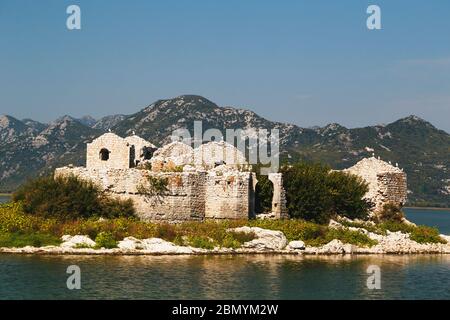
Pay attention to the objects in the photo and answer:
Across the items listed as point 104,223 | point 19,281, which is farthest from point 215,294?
point 104,223

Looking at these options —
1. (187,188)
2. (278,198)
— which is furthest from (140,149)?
(278,198)

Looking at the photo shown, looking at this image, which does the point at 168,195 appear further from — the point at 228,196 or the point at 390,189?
the point at 390,189

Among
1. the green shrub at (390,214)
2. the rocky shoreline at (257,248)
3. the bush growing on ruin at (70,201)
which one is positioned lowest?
the rocky shoreline at (257,248)

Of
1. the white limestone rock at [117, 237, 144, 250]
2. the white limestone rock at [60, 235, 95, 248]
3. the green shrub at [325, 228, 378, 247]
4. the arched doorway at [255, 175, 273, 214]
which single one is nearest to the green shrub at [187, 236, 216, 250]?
the white limestone rock at [117, 237, 144, 250]

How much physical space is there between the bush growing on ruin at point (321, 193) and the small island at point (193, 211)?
0.07m

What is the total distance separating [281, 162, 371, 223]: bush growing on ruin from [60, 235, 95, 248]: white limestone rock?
1289 cm

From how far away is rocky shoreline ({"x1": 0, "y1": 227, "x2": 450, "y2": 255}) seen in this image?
3450 cm

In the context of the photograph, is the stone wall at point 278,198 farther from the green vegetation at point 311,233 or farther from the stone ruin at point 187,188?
the green vegetation at point 311,233

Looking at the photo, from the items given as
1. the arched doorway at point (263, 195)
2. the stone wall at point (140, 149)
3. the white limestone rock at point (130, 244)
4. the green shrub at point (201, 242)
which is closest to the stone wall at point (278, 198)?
the arched doorway at point (263, 195)

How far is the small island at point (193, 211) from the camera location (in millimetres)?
35844

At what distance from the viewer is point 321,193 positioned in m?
42.5
